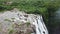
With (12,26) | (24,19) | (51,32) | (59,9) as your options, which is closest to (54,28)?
(51,32)

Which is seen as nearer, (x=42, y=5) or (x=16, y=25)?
(x=16, y=25)

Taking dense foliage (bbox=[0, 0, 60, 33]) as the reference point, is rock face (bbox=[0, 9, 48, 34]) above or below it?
below

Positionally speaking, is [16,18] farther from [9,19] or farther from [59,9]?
[59,9]

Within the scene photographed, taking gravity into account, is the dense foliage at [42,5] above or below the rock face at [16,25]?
above

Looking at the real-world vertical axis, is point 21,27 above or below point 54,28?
above

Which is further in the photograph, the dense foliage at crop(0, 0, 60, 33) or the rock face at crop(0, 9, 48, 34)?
the dense foliage at crop(0, 0, 60, 33)

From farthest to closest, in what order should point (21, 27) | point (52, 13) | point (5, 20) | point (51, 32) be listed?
point (52, 13)
point (51, 32)
point (5, 20)
point (21, 27)

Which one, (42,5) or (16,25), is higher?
(42,5)

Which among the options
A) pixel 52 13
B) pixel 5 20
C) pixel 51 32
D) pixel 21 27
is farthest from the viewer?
pixel 52 13

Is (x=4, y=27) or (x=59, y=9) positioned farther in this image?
(x=59, y=9)

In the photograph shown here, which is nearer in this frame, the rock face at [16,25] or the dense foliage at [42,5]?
the rock face at [16,25]
